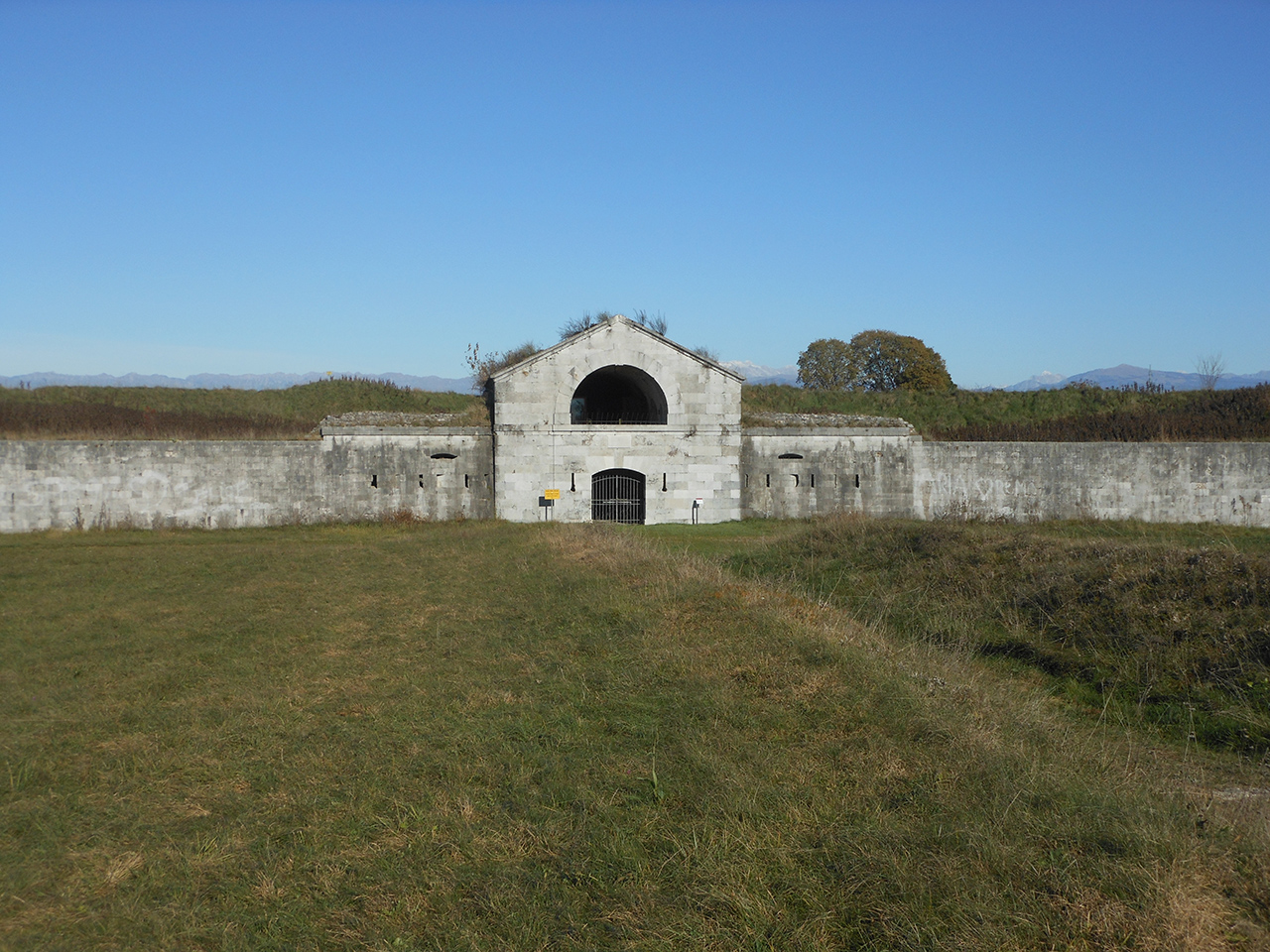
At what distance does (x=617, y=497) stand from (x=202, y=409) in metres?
21.8

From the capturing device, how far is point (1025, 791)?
5.25m

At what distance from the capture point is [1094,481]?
24750mm

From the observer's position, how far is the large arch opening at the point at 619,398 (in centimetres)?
2506

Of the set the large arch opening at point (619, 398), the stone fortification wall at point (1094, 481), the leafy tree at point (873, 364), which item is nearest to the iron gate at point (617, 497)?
the large arch opening at point (619, 398)

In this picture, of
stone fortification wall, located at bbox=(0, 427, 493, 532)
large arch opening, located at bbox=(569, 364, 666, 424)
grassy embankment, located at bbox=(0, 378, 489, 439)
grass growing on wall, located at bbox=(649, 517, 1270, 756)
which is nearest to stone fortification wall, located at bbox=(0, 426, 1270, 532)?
stone fortification wall, located at bbox=(0, 427, 493, 532)

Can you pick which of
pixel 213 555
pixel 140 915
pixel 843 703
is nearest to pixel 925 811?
pixel 843 703

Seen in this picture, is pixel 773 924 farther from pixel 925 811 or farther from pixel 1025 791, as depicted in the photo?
pixel 1025 791

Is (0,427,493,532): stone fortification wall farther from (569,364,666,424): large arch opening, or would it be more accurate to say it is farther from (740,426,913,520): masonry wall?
(740,426,913,520): masonry wall

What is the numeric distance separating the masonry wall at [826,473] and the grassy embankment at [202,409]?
7.94 metres

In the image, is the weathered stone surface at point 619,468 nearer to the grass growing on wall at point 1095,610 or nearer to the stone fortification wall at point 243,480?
the stone fortification wall at point 243,480

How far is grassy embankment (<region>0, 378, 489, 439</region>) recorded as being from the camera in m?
26.3

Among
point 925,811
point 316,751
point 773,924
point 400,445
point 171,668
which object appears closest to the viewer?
point 773,924

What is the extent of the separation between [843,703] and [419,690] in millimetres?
3933

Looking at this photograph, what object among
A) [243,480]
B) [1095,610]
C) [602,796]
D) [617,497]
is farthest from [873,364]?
[602,796]
